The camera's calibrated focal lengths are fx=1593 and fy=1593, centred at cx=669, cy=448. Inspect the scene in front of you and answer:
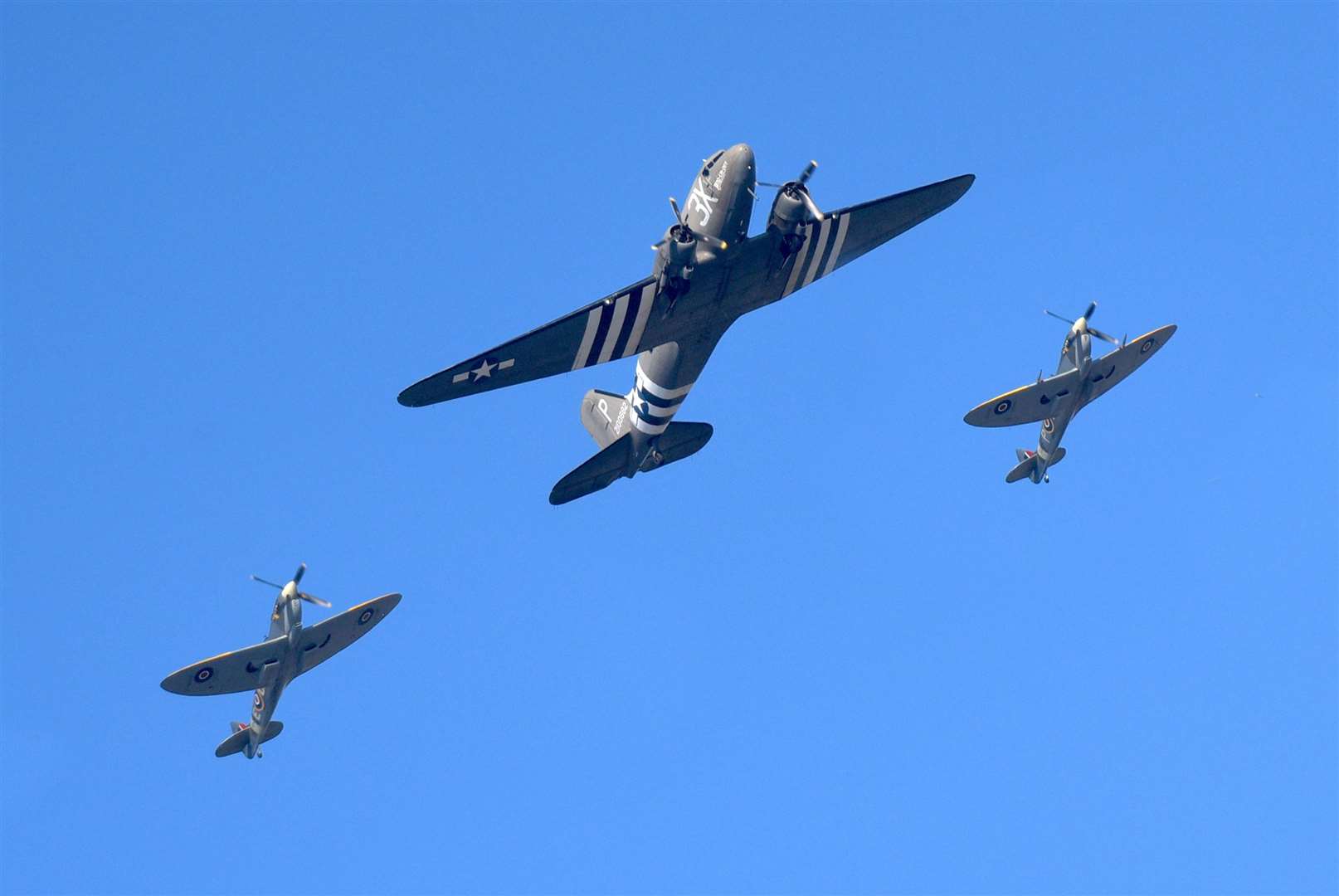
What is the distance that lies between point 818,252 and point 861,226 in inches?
92.1

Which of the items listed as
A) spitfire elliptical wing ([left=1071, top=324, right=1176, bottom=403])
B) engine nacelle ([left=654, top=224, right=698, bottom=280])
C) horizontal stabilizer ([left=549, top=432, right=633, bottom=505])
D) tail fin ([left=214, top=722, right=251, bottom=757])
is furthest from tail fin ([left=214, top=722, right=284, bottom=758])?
spitfire elliptical wing ([left=1071, top=324, right=1176, bottom=403])

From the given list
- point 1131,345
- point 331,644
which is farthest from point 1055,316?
point 331,644

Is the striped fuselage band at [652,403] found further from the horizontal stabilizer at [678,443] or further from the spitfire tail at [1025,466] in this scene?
the spitfire tail at [1025,466]

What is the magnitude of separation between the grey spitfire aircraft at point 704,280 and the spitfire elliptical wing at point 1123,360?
47.2 feet

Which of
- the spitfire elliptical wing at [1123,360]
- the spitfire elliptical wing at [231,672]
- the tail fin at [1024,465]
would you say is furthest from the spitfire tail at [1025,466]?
the spitfire elliptical wing at [231,672]

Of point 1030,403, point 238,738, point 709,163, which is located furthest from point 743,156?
point 238,738

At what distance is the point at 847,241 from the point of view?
179 ft

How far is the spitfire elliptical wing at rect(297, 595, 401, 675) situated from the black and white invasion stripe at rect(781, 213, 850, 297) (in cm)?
2335

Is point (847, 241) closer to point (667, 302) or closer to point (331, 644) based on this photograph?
point (667, 302)

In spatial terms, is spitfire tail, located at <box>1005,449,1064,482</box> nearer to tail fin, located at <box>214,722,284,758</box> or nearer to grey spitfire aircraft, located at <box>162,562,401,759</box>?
grey spitfire aircraft, located at <box>162,562,401,759</box>

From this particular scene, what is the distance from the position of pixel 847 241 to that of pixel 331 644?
27.2m

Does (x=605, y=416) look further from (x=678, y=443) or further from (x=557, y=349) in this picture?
(x=557, y=349)

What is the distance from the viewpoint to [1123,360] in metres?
67.2

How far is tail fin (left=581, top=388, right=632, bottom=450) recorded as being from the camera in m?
60.6
